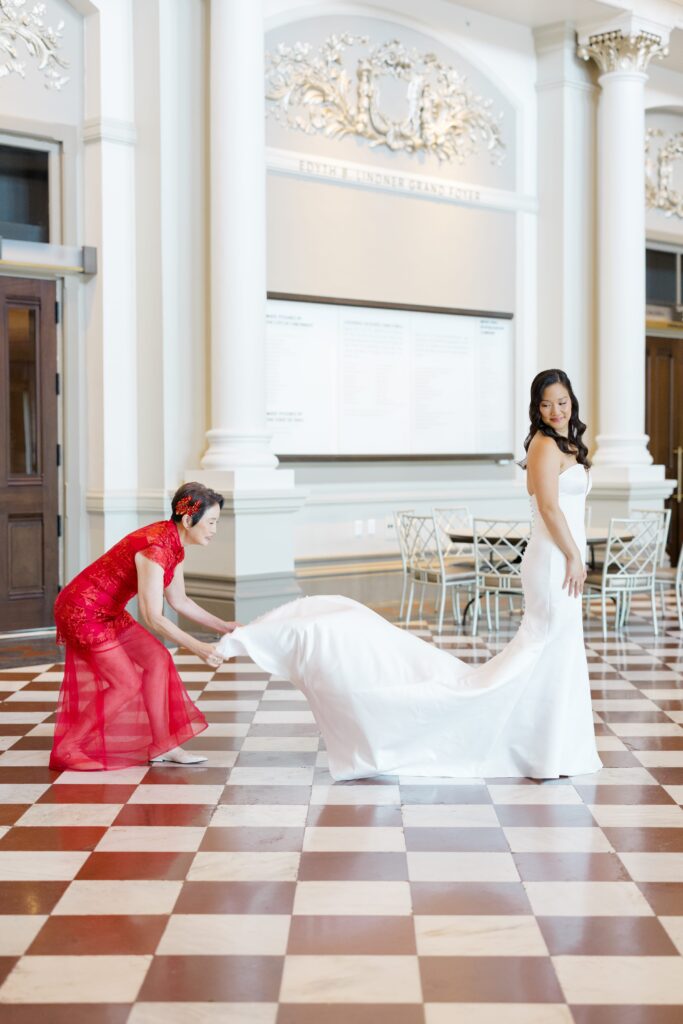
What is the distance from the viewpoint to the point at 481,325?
33.9 feet

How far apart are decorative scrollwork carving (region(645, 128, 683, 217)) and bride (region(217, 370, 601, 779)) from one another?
7.85 m

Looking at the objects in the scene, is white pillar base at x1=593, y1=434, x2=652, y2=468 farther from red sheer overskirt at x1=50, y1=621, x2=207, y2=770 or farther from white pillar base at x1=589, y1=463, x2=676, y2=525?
red sheer overskirt at x1=50, y1=621, x2=207, y2=770

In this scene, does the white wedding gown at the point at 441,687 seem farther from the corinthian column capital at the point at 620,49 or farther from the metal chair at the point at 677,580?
the corinthian column capital at the point at 620,49

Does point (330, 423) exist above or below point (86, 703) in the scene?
above

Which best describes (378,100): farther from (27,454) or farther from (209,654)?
(209,654)

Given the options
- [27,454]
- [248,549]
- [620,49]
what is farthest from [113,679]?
[620,49]

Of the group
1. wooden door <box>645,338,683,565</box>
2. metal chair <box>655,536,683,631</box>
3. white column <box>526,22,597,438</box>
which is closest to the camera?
metal chair <box>655,536,683,631</box>

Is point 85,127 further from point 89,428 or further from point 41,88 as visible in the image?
point 89,428

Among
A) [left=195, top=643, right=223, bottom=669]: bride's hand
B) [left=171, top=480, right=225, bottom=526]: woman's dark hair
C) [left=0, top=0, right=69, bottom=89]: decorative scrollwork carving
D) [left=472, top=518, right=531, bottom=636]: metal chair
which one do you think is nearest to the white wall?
[left=472, top=518, right=531, bottom=636]: metal chair

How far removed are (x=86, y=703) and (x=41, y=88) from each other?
4.91 metres

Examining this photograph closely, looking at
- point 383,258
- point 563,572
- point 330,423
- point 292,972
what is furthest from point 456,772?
point 383,258

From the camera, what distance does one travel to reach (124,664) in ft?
15.4

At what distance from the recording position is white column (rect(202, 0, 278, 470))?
8062 mm

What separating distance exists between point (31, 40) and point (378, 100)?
8.88 feet
